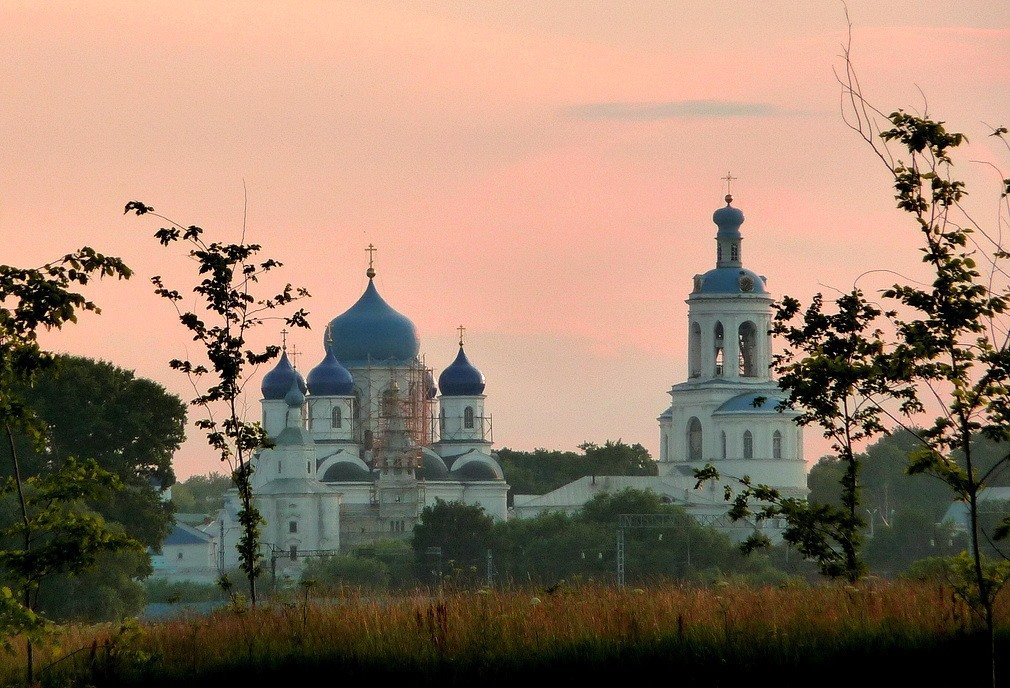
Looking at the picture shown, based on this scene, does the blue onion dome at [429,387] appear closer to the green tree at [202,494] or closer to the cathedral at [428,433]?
the cathedral at [428,433]

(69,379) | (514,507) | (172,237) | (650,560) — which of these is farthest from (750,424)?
(172,237)

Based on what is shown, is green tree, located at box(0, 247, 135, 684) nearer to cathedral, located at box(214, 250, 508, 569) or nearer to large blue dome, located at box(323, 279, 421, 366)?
cathedral, located at box(214, 250, 508, 569)

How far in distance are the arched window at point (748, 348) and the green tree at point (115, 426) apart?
56.1m

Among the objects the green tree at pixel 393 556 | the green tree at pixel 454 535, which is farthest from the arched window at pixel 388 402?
the green tree at pixel 454 535

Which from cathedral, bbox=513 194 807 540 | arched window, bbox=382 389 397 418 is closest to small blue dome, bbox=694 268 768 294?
cathedral, bbox=513 194 807 540

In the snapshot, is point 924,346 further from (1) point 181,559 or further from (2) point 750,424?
(1) point 181,559

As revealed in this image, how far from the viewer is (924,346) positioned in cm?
1470

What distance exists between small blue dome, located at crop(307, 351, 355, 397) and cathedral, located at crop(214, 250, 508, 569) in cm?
5

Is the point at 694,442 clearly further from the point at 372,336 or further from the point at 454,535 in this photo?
the point at 454,535

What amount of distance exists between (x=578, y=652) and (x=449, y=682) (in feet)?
3.05

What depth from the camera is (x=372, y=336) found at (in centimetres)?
11538

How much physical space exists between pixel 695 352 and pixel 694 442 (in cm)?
553

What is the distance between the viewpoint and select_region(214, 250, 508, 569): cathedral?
108 m

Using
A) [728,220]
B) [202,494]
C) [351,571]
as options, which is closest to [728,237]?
[728,220]
